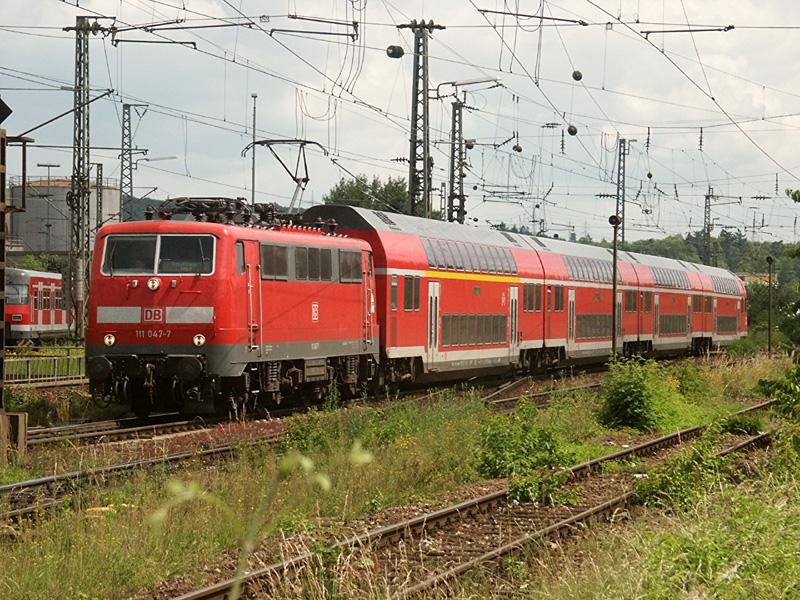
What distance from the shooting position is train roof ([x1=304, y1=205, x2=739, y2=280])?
25516 mm

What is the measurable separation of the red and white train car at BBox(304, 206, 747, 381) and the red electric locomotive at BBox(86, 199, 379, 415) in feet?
13.1

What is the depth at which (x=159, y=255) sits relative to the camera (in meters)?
20.1

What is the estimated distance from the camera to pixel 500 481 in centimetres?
1539

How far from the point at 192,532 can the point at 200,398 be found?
9024 mm

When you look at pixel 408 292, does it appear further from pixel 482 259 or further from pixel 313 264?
pixel 482 259

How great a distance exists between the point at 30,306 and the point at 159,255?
31.5 meters

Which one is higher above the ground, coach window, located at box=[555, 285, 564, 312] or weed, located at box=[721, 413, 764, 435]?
coach window, located at box=[555, 285, 564, 312]

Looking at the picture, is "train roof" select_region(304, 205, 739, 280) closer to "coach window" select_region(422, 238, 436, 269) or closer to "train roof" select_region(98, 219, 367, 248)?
"coach window" select_region(422, 238, 436, 269)

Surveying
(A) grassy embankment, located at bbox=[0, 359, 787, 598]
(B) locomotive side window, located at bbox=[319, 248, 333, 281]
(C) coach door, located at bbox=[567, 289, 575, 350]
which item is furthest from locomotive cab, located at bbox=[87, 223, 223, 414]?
(C) coach door, located at bbox=[567, 289, 575, 350]

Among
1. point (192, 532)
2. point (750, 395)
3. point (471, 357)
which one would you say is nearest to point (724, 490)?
A: point (192, 532)

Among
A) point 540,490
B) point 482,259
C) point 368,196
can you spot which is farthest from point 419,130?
point 368,196

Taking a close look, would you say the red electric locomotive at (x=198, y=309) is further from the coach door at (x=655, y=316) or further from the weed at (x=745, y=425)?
the coach door at (x=655, y=316)

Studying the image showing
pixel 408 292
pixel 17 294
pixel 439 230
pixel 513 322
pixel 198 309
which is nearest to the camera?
pixel 198 309

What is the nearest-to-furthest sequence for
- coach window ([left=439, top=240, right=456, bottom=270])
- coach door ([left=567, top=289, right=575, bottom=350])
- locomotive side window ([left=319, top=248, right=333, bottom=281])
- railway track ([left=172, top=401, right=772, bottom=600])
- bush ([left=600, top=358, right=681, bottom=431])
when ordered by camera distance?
railway track ([left=172, top=401, right=772, bottom=600]) < bush ([left=600, top=358, right=681, bottom=431]) < locomotive side window ([left=319, top=248, right=333, bottom=281]) < coach window ([left=439, top=240, right=456, bottom=270]) < coach door ([left=567, top=289, right=575, bottom=350])
